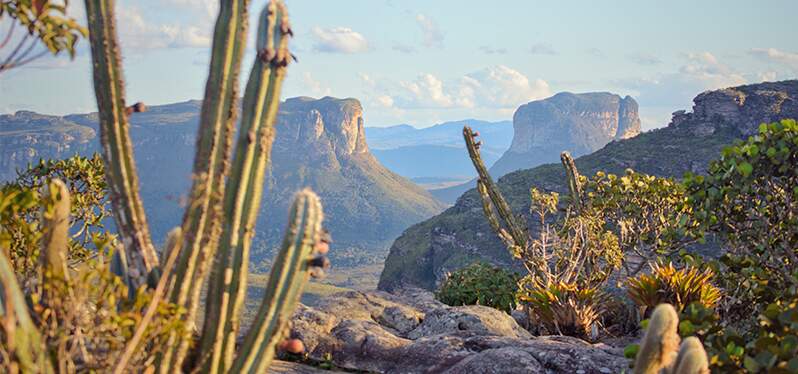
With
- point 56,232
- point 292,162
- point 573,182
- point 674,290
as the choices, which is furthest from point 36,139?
point 56,232

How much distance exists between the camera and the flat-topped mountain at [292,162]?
132375mm

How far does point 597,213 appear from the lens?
1455cm

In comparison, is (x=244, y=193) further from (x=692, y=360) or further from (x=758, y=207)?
(x=758, y=207)

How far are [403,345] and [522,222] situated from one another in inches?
242

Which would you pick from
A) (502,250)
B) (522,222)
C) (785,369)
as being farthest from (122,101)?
(502,250)

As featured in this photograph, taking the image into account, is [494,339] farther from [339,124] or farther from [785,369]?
[339,124]

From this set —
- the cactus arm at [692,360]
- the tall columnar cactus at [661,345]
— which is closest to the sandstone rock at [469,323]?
the tall columnar cactus at [661,345]

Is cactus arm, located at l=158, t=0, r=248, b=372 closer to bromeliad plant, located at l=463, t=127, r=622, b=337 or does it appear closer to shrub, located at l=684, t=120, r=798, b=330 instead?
shrub, located at l=684, t=120, r=798, b=330

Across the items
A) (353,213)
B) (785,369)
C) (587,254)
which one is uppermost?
(785,369)

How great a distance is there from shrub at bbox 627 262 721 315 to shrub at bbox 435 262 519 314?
452 cm

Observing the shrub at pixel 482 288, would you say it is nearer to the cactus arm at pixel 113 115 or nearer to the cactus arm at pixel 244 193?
the cactus arm at pixel 244 193

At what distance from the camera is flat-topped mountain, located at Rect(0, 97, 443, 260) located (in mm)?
132375

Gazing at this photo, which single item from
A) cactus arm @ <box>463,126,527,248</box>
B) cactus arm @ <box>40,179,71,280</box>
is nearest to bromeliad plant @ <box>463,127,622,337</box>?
cactus arm @ <box>463,126,527,248</box>

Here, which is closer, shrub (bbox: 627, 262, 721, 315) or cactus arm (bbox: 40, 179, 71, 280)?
cactus arm (bbox: 40, 179, 71, 280)
